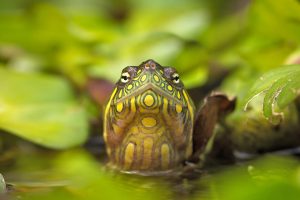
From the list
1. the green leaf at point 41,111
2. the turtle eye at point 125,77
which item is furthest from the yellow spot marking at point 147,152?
the green leaf at point 41,111

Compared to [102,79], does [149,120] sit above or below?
below

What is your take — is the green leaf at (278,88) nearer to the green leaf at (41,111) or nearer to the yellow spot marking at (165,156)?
the yellow spot marking at (165,156)

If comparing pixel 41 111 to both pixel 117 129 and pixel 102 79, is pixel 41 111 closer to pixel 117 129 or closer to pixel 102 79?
pixel 102 79

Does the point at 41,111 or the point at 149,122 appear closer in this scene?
the point at 149,122

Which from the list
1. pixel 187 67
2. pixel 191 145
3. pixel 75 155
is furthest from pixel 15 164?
pixel 187 67

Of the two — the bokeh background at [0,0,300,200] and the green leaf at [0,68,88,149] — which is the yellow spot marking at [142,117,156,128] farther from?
the green leaf at [0,68,88,149]

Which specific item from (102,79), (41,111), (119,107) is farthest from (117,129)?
(102,79)
